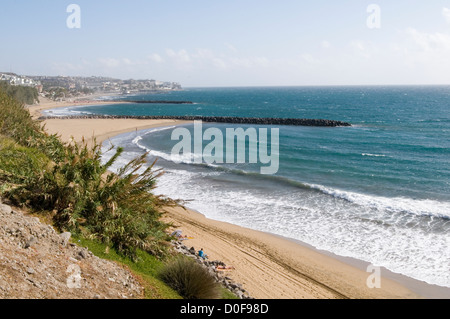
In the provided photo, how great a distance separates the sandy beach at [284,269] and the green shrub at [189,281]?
246cm

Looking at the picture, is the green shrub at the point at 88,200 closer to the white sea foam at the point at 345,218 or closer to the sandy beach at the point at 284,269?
the sandy beach at the point at 284,269

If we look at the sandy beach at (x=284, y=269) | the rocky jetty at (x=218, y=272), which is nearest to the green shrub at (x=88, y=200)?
the sandy beach at (x=284, y=269)

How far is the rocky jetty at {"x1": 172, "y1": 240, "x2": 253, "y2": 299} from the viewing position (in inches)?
348

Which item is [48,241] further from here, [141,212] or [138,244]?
[141,212]

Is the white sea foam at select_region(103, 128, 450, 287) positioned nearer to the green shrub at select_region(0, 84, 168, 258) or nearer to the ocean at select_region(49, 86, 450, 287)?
Result: the ocean at select_region(49, 86, 450, 287)

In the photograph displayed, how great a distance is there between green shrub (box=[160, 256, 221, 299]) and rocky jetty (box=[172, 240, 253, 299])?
4.70 feet

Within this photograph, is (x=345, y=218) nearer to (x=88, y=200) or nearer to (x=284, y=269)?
(x=284, y=269)

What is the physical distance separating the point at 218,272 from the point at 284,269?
2770 millimetres

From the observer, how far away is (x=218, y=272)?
396 inches

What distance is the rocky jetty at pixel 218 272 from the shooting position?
348 inches

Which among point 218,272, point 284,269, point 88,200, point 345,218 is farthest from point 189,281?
point 345,218

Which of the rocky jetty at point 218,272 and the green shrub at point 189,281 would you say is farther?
the rocky jetty at point 218,272

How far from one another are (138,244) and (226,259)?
4.12 meters

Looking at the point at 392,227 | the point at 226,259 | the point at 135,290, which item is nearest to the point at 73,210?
the point at 135,290
